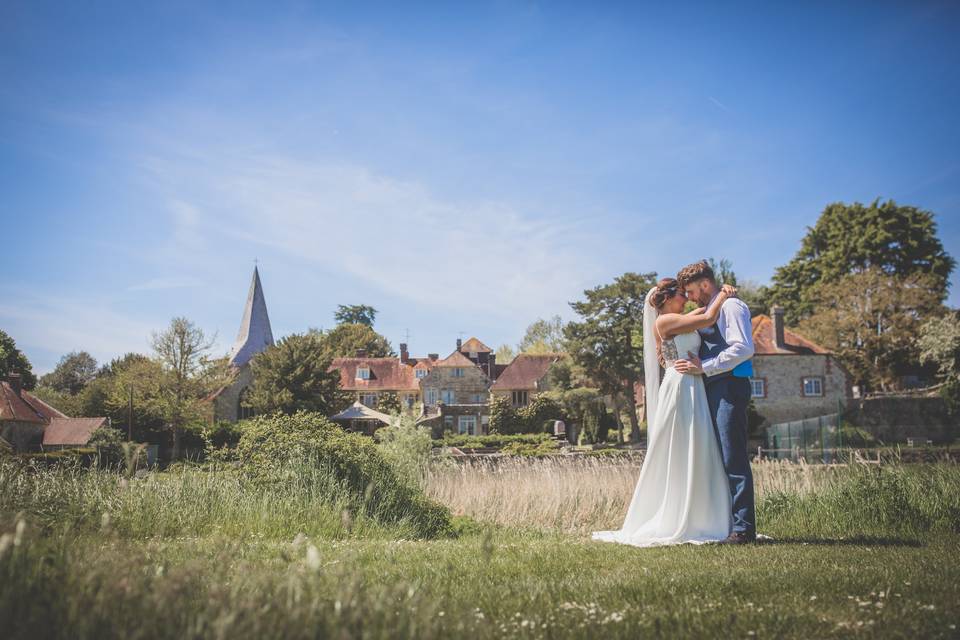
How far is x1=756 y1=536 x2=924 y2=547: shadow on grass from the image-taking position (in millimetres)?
6305

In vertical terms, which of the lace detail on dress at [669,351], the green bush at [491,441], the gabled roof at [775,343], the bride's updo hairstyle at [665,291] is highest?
the gabled roof at [775,343]

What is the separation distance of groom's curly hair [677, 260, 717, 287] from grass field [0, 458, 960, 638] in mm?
2653

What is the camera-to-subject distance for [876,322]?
45594 mm

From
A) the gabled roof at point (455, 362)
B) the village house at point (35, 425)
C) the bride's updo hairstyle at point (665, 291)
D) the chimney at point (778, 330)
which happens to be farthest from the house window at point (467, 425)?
the bride's updo hairstyle at point (665, 291)

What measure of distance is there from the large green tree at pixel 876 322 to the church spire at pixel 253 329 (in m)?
43.9

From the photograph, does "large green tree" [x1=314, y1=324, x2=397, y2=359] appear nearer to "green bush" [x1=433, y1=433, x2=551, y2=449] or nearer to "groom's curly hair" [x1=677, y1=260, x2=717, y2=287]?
"green bush" [x1=433, y1=433, x2=551, y2=449]

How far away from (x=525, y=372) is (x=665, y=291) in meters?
53.4

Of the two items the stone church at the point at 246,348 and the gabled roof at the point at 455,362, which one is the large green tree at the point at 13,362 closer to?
the stone church at the point at 246,348

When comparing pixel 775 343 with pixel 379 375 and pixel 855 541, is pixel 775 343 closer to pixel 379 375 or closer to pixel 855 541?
pixel 379 375

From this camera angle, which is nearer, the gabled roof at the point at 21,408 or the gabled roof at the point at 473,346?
the gabled roof at the point at 21,408

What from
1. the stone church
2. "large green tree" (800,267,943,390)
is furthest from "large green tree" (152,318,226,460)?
"large green tree" (800,267,943,390)

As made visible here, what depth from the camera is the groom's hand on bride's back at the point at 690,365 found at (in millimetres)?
6973

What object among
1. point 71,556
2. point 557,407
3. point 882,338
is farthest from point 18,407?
point 882,338

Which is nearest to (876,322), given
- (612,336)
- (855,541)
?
(612,336)
